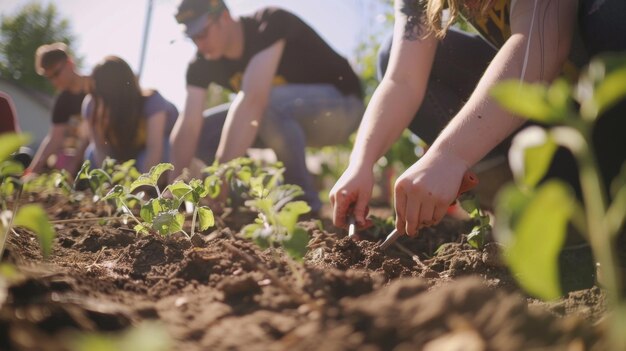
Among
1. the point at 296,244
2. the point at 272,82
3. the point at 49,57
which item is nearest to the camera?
the point at 296,244

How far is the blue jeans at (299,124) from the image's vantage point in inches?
119

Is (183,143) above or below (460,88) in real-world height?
below

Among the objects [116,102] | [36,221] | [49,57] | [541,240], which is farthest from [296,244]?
[49,57]

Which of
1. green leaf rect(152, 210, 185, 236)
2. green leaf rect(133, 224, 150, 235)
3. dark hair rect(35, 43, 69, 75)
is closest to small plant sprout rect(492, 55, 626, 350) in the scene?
green leaf rect(152, 210, 185, 236)

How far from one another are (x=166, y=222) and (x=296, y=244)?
0.54 metres

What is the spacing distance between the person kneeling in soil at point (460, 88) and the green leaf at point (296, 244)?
377mm

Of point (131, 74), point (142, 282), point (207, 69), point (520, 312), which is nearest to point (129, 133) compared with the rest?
point (131, 74)

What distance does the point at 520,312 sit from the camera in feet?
2.09

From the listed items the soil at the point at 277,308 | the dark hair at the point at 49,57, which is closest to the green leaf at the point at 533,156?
the soil at the point at 277,308

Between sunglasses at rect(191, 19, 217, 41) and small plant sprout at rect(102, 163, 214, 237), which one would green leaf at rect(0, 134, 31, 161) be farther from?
sunglasses at rect(191, 19, 217, 41)

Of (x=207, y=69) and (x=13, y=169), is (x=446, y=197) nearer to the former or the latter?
(x=13, y=169)

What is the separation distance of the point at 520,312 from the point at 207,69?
3.04 m

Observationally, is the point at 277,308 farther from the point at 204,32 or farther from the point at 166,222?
the point at 204,32

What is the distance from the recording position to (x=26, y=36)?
19.2 metres
